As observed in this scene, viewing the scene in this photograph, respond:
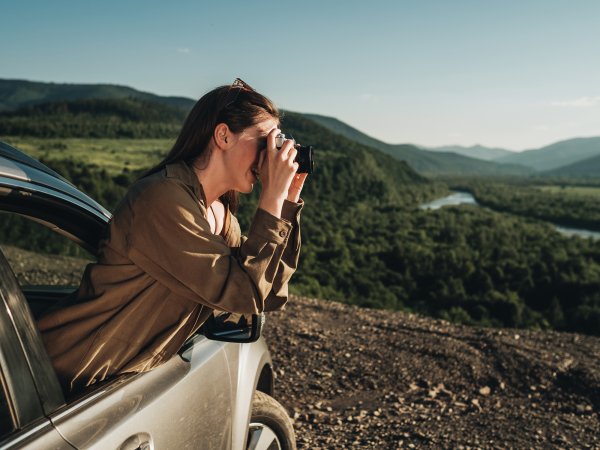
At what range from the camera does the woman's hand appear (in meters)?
1.58

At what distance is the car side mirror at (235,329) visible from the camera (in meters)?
1.66

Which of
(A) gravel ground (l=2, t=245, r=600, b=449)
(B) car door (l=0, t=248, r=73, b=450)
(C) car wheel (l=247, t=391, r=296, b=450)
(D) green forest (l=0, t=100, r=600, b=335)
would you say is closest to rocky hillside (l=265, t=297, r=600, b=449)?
(A) gravel ground (l=2, t=245, r=600, b=449)

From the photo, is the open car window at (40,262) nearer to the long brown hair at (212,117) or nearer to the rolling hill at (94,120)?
the long brown hair at (212,117)

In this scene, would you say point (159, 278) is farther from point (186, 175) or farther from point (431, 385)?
point (431, 385)

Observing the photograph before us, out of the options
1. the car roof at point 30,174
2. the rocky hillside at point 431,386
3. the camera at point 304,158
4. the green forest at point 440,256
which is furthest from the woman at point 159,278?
the green forest at point 440,256

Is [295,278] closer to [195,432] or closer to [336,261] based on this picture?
[336,261]

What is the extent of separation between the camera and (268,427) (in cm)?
223

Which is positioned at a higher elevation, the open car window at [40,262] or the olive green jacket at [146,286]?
the olive green jacket at [146,286]

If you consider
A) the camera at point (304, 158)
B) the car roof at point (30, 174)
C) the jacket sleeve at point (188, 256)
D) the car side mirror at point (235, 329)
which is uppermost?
the camera at point (304, 158)

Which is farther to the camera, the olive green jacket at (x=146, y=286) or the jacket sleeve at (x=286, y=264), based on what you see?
the jacket sleeve at (x=286, y=264)

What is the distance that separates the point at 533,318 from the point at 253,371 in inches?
1197

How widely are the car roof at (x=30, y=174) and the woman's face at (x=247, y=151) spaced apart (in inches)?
18.9

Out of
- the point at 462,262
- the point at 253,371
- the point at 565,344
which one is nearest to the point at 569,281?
the point at 462,262

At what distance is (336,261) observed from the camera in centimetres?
4269
